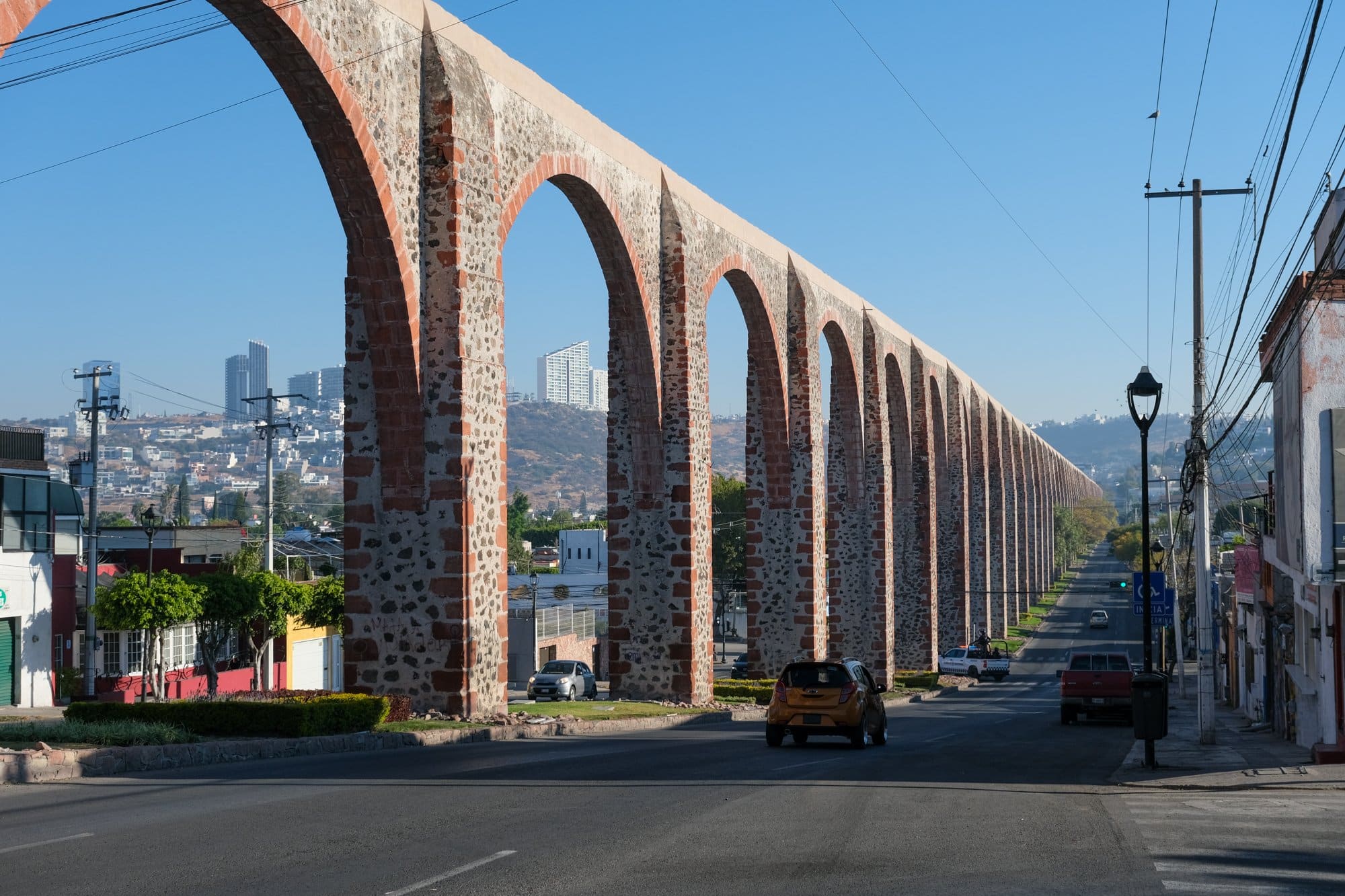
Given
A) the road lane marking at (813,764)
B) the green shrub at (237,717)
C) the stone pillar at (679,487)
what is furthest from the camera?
the stone pillar at (679,487)

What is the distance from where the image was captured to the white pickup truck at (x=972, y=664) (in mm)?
55094

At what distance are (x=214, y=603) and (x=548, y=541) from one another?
132 meters

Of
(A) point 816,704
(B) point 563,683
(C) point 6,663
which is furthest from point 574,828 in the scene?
(C) point 6,663

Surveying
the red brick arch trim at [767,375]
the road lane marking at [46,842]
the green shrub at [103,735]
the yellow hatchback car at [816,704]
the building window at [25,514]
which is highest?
the red brick arch trim at [767,375]

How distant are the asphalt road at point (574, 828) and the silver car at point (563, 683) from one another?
1024 inches

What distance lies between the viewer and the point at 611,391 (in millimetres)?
26719

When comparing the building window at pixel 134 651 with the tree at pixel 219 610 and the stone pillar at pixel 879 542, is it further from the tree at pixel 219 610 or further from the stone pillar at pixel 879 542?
the stone pillar at pixel 879 542

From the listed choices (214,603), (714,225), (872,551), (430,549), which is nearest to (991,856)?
(430,549)

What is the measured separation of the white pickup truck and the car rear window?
36508mm

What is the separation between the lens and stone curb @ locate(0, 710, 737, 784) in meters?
11.5

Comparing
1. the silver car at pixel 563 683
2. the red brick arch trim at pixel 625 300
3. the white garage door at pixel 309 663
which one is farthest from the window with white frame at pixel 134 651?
the red brick arch trim at pixel 625 300

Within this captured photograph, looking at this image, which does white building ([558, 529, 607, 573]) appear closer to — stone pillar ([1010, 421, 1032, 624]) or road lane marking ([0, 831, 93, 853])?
stone pillar ([1010, 421, 1032, 624])

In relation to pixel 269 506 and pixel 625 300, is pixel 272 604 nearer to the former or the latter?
pixel 269 506

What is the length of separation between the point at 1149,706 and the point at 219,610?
32.1 m
